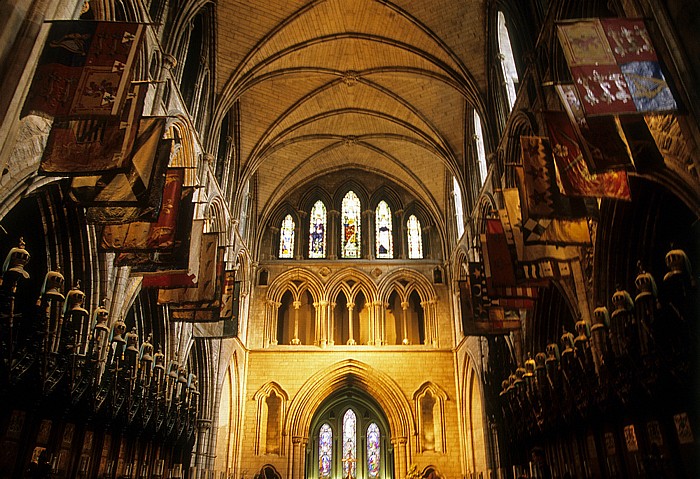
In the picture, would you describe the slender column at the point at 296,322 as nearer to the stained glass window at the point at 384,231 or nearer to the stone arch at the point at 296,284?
the stone arch at the point at 296,284

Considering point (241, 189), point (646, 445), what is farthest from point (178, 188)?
point (241, 189)

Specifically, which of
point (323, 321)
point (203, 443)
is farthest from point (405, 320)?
point (203, 443)

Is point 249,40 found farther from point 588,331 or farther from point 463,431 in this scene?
point 463,431

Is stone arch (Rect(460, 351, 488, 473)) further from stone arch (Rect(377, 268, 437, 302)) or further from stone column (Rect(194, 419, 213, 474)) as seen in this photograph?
stone column (Rect(194, 419, 213, 474))

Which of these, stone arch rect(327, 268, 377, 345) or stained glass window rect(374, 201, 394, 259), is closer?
stone arch rect(327, 268, 377, 345)

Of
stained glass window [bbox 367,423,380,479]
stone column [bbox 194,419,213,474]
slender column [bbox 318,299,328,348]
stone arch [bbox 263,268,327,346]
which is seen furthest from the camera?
stained glass window [bbox 367,423,380,479]

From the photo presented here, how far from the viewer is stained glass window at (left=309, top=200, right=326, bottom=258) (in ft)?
75.1

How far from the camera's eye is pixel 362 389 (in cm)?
2105

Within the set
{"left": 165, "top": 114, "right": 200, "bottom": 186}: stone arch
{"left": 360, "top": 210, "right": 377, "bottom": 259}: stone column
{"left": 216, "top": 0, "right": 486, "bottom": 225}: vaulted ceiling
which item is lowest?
{"left": 165, "top": 114, "right": 200, "bottom": 186}: stone arch

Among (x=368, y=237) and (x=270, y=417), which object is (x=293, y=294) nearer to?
(x=368, y=237)

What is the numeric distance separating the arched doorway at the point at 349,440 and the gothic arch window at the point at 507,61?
13.0 meters

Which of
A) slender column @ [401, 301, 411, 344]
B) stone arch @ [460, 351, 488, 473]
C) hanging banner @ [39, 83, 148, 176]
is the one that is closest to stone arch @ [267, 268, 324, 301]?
slender column @ [401, 301, 411, 344]

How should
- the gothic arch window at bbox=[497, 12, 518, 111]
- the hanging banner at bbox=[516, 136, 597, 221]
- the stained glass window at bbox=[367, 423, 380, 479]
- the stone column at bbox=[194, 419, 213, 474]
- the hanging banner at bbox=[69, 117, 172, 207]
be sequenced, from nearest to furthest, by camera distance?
1. the hanging banner at bbox=[69, 117, 172, 207]
2. the hanging banner at bbox=[516, 136, 597, 221]
3. the gothic arch window at bbox=[497, 12, 518, 111]
4. the stone column at bbox=[194, 419, 213, 474]
5. the stained glass window at bbox=[367, 423, 380, 479]

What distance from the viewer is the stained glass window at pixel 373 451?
849 inches
